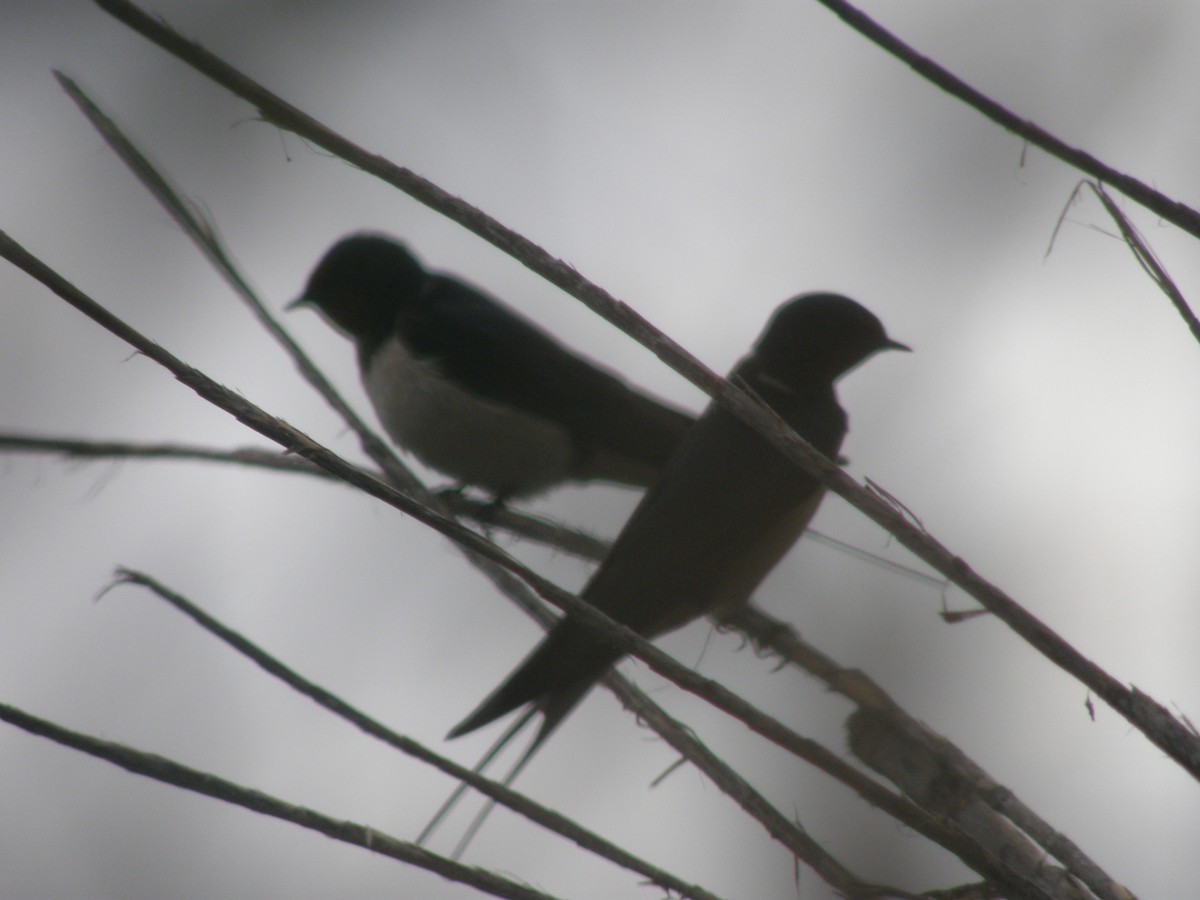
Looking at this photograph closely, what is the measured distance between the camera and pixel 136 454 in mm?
2080

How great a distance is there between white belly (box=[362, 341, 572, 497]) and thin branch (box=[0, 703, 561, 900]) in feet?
9.51

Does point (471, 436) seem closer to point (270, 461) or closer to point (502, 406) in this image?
point (502, 406)

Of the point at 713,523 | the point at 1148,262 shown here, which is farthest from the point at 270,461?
the point at 1148,262

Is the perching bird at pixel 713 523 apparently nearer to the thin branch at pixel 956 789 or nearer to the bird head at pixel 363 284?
the thin branch at pixel 956 789

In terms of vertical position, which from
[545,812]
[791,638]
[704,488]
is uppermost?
[704,488]

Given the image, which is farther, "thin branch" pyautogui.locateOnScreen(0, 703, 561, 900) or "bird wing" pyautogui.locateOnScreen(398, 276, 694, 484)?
"bird wing" pyautogui.locateOnScreen(398, 276, 694, 484)

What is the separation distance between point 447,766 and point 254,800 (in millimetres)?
148

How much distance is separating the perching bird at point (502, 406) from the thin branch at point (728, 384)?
275 centimetres

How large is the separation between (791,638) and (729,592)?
2.98 ft

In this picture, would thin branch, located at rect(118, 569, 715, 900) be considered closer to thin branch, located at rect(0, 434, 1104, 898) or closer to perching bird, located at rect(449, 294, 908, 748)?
thin branch, located at rect(0, 434, 1104, 898)

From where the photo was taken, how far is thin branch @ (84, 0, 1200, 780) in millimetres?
711

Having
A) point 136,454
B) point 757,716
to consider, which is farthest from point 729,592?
point 757,716

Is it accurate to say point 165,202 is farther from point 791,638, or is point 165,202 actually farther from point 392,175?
point 791,638

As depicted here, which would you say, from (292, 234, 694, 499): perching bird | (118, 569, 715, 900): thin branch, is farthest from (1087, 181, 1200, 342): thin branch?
(292, 234, 694, 499): perching bird
